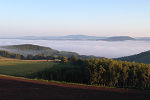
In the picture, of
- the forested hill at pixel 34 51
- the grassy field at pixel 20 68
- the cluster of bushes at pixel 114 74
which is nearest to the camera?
the cluster of bushes at pixel 114 74

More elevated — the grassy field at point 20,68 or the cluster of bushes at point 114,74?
the cluster of bushes at point 114,74

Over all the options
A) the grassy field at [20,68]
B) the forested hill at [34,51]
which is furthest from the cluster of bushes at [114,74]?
the forested hill at [34,51]

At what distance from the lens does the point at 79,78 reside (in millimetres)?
23547

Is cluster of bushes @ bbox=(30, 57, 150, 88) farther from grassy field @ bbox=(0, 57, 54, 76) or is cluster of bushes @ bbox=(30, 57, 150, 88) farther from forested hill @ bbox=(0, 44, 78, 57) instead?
forested hill @ bbox=(0, 44, 78, 57)

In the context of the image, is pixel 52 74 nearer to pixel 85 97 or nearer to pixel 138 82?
pixel 138 82

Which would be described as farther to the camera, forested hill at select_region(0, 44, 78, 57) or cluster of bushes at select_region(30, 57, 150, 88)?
forested hill at select_region(0, 44, 78, 57)

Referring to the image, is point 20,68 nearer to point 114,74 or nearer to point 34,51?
point 114,74

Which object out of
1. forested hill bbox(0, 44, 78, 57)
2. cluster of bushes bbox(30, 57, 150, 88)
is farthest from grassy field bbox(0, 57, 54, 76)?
forested hill bbox(0, 44, 78, 57)

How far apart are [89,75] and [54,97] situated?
11.6 metres

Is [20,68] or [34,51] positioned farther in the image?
[34,51]

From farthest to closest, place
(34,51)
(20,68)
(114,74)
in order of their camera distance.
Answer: (34,51) < (20,68) < (114,74)

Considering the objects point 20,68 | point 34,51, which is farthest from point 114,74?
point 34,51

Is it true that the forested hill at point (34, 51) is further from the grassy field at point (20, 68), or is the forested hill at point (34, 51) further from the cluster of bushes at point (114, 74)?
the cluster of bushes at point (114, 74)

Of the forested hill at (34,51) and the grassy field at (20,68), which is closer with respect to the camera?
the grassy field at (20,68)
